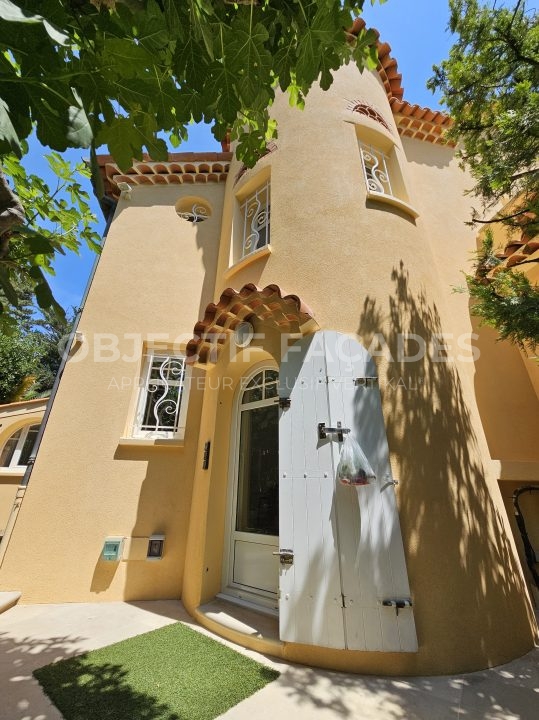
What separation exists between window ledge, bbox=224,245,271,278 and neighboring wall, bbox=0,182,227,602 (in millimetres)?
1285

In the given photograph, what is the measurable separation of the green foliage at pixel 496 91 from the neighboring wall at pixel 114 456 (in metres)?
5.03

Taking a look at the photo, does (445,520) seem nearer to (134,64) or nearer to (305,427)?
(305,427)

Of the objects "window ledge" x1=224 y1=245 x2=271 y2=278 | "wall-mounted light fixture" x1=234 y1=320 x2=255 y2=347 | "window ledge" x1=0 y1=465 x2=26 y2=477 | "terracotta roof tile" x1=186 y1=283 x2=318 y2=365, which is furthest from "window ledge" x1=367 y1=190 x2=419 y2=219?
"window ledge" x1=0 y1=465 x2=26 y2=477

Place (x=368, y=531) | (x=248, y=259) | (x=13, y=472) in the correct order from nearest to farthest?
(x=368, y=531)
(x=248, y=259)
(x=13, y=472)

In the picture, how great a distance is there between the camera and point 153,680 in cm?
280

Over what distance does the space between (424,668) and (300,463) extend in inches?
83.8

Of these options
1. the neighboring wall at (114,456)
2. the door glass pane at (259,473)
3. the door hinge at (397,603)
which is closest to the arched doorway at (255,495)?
the door glass pane at (259,473)

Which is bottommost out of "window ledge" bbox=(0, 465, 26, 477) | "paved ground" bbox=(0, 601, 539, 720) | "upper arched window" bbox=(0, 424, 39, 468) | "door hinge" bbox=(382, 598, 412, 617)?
"paved ground" bbox=(0, 601, 539, 720)

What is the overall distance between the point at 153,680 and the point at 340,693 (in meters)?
1.65

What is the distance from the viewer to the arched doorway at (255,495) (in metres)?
4.14

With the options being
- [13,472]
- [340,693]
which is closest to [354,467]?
[340,693]

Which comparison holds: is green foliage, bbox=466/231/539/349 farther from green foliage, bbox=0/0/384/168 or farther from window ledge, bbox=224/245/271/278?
green foliage, bbox=0/0/384/168

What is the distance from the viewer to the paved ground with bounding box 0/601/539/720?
8.03 feet

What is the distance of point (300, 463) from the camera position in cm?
372
